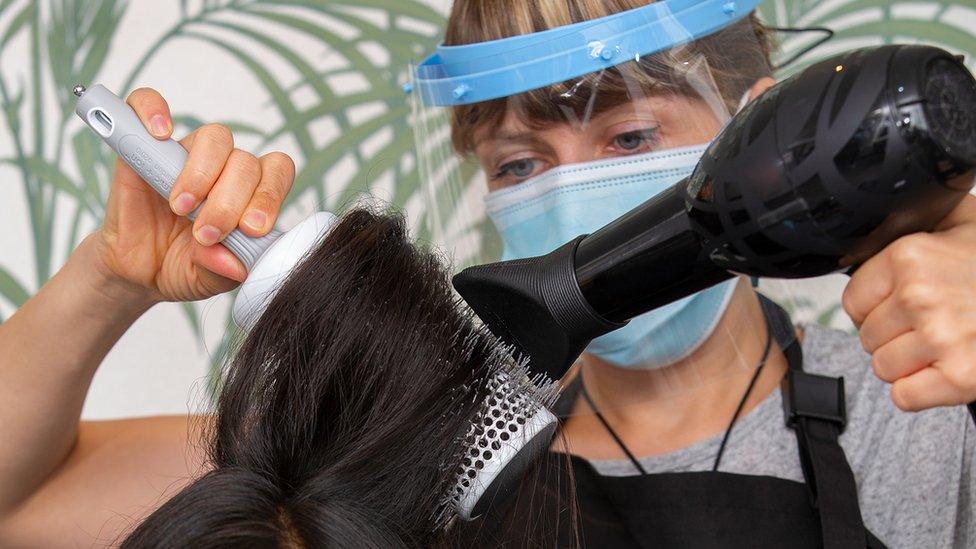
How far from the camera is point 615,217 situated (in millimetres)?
884

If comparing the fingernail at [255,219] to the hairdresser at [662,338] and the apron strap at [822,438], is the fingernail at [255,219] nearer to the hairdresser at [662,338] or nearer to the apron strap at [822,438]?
the hairdresser at [662,338]

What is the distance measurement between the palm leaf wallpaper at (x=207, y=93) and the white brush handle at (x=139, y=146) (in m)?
0.78

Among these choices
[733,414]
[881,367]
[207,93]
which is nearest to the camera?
[881,367]

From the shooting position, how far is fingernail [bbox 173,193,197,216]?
2.48ft

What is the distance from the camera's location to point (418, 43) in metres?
1.69

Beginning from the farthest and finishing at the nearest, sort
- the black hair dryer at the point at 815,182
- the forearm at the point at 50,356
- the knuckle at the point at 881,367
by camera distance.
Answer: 1. the forearm at the point at 50,356
2. the knuckle at the point at 881,367
3. the black hair dryer at the point at 815,182

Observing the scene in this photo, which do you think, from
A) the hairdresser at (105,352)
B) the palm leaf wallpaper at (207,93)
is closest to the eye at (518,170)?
the hairdresser at (105,352)

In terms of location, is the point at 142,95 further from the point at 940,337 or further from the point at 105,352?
the point at 940,337

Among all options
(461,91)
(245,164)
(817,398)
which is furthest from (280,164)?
(817,398)

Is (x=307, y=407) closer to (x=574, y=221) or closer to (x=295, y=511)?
(x=295, y=511)

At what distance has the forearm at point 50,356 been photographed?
3.16 ft

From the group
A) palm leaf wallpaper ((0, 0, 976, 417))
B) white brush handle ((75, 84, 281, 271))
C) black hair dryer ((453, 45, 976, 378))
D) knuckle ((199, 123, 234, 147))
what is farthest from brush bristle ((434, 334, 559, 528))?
palm leaf wallpaper ((0, 0, 976, 417))

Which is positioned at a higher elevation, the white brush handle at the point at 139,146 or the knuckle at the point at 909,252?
the white brush handle at the point at 139,146

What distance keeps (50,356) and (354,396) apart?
490 mm
